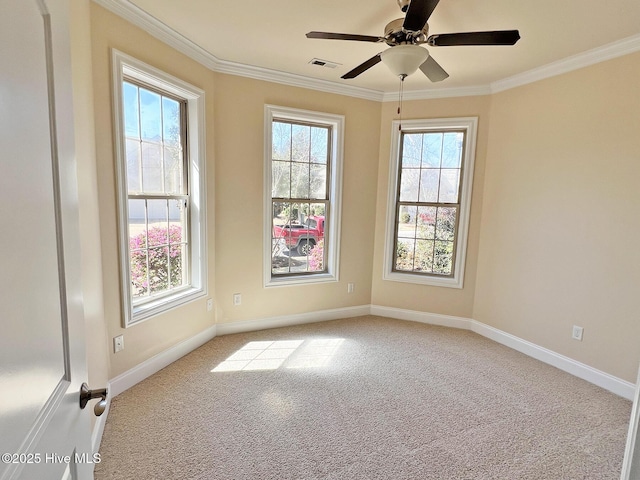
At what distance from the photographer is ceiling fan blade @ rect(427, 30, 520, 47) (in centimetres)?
167

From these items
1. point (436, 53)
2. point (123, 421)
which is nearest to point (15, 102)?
point (123, 421)

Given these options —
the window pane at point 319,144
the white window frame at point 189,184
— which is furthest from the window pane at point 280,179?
the white window frame at point 189,184

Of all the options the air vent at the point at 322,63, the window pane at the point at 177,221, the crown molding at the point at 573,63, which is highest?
the air vent at the point at 322,63

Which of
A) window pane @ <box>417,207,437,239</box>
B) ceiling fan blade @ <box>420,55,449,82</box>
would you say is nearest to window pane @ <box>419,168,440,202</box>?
window pane @ <box>417,207,437,239</box>

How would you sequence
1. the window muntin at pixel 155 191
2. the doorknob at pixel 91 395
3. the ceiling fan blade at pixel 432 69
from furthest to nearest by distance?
the window muntin at pixel 155 191
the ceiling fan blade at pixel 432 69
the doorknob at pixel 91 395

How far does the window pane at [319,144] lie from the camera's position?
3616 millimetres

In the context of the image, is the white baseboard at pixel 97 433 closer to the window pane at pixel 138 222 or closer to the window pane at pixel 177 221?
the window pane at pixel 138 222

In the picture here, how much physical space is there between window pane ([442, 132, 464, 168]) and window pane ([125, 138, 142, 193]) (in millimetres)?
3067

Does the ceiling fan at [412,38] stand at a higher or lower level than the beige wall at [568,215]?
higher

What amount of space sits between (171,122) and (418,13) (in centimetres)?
208

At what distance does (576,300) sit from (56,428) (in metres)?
3.44

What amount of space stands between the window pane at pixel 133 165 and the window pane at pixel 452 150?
3067 millimetres

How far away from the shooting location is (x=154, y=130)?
2555 mm

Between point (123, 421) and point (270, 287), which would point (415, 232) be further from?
point (123, 421)
